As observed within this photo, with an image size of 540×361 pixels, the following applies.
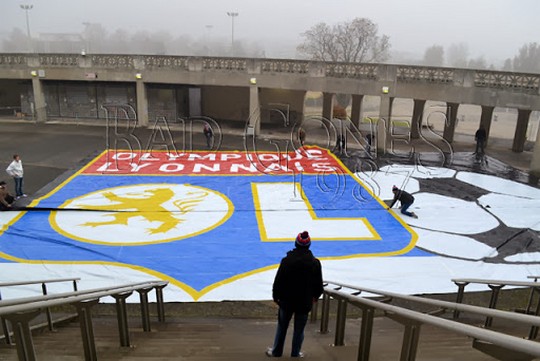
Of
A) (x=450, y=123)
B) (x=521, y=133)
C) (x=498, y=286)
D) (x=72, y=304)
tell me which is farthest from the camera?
(x=450, y=123)

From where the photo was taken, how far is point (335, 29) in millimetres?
70625

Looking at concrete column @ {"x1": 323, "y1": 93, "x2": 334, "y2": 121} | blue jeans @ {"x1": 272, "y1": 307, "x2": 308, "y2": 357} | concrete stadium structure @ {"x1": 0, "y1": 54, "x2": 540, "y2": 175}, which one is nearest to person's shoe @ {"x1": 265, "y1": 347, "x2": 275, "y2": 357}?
blue jeans @ {"x1": 272, "y1": 307, "x2": 308, "y2": 357}

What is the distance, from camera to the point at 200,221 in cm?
1360

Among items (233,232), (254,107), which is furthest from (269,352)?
(254,107)

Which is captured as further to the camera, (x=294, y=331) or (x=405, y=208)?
(x=405, y=208)

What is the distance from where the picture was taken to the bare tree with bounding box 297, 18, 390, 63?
212ft

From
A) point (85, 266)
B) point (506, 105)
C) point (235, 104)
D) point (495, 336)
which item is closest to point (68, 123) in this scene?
point (235, 104)

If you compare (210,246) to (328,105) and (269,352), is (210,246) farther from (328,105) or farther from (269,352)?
(328,105)

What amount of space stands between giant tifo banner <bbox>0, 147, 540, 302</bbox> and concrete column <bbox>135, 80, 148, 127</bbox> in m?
10.9

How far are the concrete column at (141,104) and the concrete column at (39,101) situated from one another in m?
6.77

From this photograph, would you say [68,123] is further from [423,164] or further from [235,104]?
[423,164]

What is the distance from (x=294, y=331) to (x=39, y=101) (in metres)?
30.7

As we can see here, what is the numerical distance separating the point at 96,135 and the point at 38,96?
23.4 ft

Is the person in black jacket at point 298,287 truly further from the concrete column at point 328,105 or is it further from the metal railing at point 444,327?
the concrete column at point 328,105
